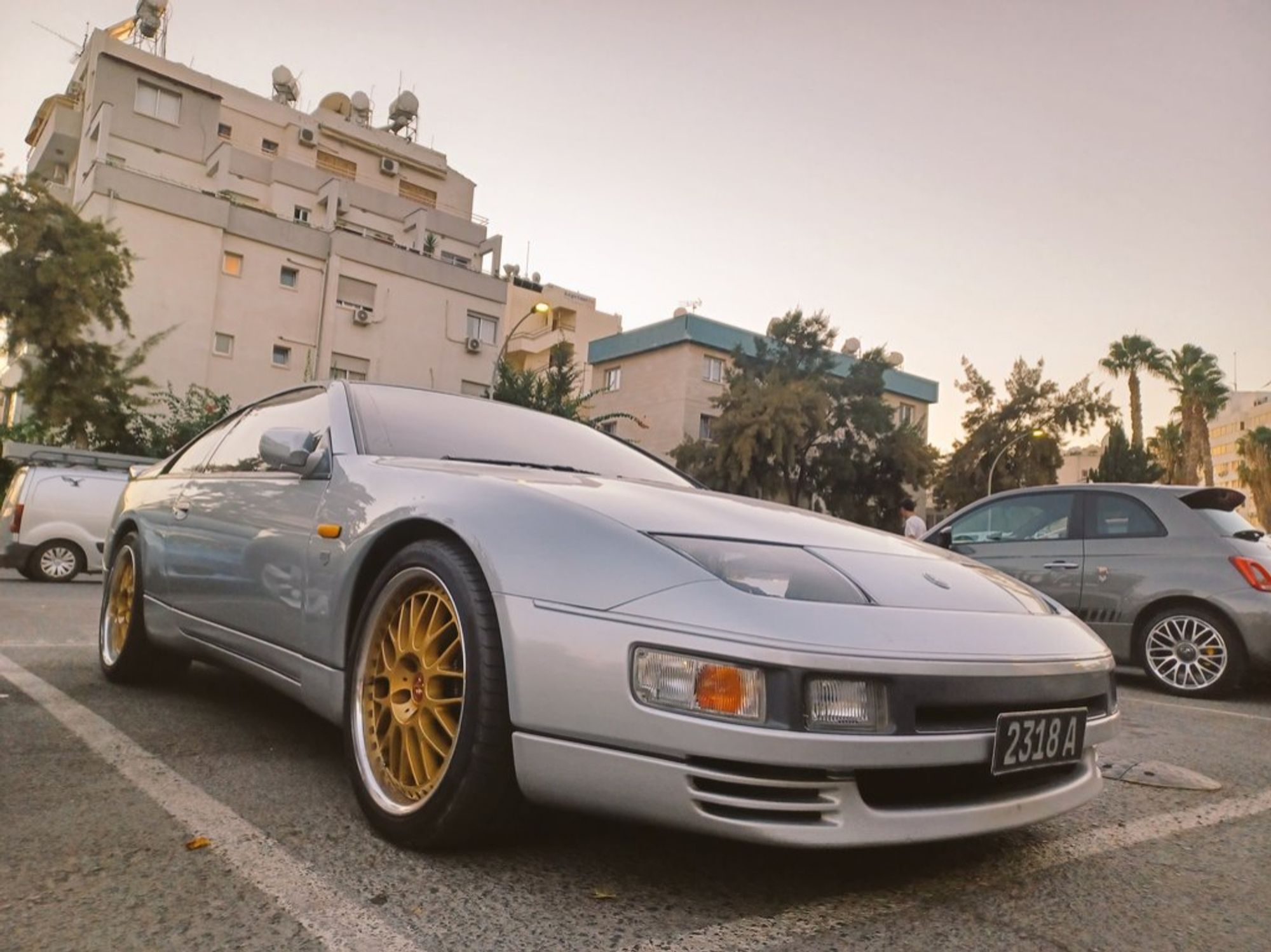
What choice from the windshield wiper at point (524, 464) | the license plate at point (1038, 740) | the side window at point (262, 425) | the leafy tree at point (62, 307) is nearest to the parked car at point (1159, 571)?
the windshield wiper at point (524, 464)

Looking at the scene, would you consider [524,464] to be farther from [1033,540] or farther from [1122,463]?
[1122,463]

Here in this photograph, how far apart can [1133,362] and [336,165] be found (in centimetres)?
4093

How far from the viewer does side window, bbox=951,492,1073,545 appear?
6969mm

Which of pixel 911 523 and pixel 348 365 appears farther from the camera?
pixel 348 365

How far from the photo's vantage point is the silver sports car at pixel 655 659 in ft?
6.18

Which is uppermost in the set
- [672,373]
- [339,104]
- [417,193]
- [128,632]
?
[339,104]

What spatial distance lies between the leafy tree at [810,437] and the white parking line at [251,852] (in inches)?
1244

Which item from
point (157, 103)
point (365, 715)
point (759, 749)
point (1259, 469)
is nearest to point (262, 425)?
point (365, 715)

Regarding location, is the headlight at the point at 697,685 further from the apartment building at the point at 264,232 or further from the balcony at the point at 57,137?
the balcony at the point at 57,137

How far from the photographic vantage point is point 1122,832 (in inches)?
106

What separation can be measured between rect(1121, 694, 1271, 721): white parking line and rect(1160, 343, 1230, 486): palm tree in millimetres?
50563

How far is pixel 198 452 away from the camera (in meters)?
4.33

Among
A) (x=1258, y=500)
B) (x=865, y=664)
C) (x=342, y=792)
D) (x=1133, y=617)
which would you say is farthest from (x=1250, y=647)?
(x=1258, y=500)

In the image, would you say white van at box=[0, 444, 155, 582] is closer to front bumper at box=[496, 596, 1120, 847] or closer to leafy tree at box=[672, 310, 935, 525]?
front bumper at box=[496, 596, 1120, 847]
